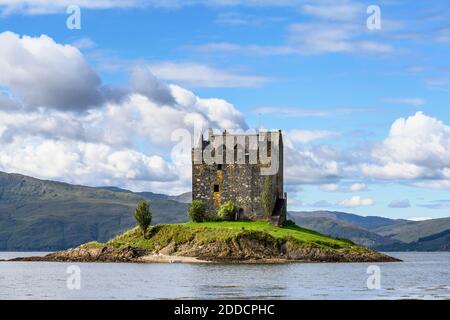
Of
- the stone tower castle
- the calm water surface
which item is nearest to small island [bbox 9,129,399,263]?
the stone tower castle

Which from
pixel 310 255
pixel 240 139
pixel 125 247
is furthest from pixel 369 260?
pixel 125 247

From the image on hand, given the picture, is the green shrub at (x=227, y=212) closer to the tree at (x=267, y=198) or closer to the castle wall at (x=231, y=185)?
the castle wall at (x=231, y=185)

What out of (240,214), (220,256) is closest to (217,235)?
(220,256)

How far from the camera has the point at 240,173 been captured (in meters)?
133

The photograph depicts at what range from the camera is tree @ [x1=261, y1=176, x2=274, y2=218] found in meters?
131

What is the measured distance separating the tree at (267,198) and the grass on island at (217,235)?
3433 mm

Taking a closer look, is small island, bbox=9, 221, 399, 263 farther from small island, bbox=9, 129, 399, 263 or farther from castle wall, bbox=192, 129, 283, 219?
castle wall, bbox=192, 129, 283, 219

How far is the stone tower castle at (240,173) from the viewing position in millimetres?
132250

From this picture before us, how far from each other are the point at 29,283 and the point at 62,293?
50.4 feet

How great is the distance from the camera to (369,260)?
407 feet

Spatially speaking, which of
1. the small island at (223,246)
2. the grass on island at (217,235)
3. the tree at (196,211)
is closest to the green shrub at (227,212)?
the grass on island at (217,235)

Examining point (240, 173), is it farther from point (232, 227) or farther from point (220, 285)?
point (220, 285)

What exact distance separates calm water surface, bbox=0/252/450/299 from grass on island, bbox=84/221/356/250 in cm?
1732

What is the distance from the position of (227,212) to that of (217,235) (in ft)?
42.8
